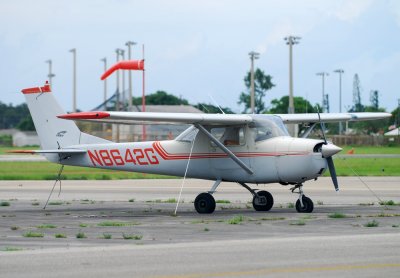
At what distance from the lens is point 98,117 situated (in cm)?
1981

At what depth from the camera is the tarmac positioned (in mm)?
11508

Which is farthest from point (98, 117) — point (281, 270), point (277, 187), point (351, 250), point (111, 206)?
point (277, 187)

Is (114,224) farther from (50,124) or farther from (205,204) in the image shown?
(50,124)

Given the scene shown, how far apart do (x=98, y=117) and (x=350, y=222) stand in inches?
221

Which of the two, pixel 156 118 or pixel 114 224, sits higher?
pixel 156 118

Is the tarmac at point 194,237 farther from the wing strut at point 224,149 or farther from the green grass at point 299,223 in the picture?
the wing strut at point 224,149

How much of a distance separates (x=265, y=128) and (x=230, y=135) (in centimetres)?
85

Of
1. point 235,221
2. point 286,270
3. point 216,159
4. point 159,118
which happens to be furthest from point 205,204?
point 286,270

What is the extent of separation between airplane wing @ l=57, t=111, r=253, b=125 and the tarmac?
6.87 ft

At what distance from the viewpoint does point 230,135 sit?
73.2 feet

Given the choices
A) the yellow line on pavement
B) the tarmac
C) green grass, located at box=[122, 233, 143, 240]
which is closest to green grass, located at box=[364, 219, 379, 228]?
the tarmac

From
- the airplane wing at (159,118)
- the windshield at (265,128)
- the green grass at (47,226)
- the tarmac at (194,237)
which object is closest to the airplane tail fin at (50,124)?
the tarmac at (194,237)

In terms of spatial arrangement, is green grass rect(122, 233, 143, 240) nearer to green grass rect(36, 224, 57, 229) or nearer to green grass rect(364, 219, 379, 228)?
green grass rect(36, 224, 57, 229)

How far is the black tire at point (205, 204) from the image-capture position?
2167 cm
